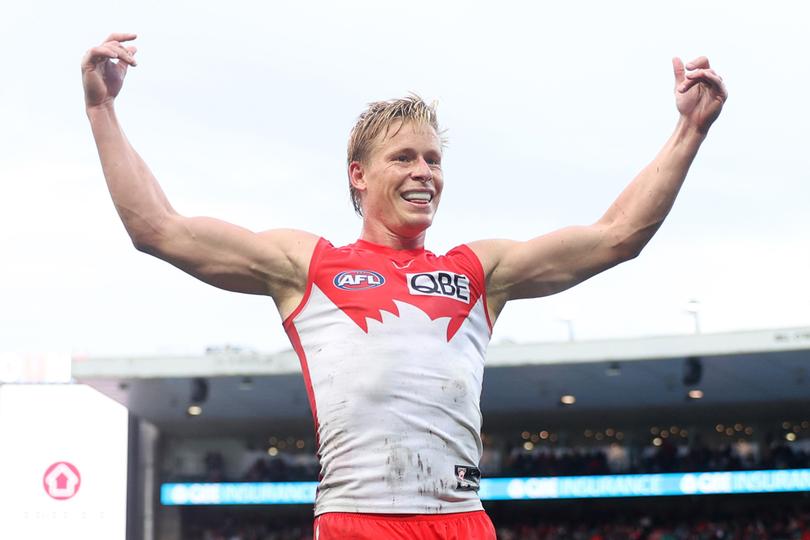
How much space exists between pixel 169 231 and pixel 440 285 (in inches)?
35.0

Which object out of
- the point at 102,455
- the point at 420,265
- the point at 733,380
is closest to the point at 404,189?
the point at 420,265

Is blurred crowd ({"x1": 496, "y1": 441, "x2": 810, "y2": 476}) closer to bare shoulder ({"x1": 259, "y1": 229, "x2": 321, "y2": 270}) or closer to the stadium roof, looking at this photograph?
the stadium roof

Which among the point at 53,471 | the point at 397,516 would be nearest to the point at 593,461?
the point at 53,471

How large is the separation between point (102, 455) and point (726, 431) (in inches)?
609

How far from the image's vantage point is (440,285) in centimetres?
375

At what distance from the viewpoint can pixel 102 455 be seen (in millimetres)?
26875

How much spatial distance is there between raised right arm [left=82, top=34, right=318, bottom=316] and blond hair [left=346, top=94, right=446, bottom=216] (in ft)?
1.30

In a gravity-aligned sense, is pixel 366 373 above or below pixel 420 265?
below

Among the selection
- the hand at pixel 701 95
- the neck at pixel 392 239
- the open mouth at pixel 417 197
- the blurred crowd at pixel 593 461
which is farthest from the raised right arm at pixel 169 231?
the blurred crowd at pixel 593 461

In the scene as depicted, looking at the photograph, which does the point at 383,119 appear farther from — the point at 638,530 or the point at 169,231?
the point at 638,530

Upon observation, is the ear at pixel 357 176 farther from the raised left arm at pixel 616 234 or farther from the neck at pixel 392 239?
the raised left arm at pixel 616 234

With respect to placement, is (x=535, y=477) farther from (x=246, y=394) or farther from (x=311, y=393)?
(x=311, y=393)

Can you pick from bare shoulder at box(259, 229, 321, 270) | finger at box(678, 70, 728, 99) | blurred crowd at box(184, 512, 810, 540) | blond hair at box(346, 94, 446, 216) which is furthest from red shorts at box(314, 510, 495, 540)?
blurred crowd at box(184, 512, 810, 540)

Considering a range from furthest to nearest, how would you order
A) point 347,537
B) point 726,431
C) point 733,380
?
1. point 726,431
2. point 733,380
3. point 347,537
